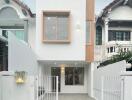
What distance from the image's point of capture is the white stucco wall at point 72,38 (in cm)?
2558

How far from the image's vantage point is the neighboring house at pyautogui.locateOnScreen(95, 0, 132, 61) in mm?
28641

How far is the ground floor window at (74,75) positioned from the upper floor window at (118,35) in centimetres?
422

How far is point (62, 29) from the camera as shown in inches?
1000

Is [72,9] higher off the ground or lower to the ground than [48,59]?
higher

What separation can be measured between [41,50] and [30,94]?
1262cm

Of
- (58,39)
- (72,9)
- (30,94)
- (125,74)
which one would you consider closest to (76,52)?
(58,39)

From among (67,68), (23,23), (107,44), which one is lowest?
(67,68)

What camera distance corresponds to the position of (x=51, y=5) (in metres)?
25.7

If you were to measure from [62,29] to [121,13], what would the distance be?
6537 millimetres

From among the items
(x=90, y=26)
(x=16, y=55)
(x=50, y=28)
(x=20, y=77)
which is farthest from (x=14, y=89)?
(x=90, y=26)

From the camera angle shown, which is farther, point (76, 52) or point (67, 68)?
point (67, 68)

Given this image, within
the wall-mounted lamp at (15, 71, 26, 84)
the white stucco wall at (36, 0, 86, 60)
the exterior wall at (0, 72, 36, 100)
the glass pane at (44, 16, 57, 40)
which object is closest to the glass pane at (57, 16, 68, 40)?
the glass pane at (44, 16, 57, 40)

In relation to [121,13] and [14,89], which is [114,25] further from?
[14,89]

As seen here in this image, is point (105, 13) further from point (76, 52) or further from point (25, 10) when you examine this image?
point (25, 10)
